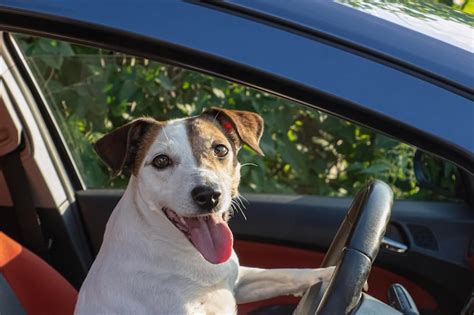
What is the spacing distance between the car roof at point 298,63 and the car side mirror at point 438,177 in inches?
48.9

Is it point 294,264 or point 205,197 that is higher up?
point 205,197

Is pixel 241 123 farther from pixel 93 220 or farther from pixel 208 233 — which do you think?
pixel 93 220

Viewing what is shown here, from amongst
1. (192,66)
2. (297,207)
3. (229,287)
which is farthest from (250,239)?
(192,66)

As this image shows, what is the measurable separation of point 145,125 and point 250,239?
0.66m

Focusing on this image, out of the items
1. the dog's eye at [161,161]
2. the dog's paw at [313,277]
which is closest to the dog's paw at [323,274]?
the dog's paw at [313,277]

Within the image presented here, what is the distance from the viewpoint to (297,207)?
3.03 metres

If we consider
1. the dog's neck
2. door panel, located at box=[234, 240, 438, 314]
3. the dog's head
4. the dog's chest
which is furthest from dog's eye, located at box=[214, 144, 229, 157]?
door panel, located at box=[234, 240, 438, 314]

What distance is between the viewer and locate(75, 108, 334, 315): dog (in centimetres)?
227

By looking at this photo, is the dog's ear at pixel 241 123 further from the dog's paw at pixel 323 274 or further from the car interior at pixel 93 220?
the dog's paw at pixel 323 274

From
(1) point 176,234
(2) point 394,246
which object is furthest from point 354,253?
(2) point 394,246

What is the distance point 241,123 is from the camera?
2543 millimetres

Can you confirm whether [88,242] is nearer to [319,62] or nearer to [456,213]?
[456,213]

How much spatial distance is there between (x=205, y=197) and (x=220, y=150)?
27 centimetres

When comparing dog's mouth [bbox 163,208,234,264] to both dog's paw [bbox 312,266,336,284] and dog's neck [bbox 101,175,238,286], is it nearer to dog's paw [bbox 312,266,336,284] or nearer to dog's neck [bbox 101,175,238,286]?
dog's neck [bbox 101,175,238,286]
